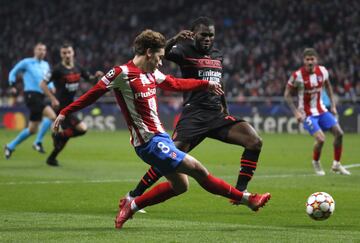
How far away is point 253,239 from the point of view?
7332mm

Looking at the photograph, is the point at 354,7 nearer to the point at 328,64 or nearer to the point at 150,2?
the point at 328,64

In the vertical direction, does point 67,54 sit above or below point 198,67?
below

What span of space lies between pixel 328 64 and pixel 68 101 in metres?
18.1

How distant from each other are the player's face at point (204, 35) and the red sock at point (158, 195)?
2367 millimetres

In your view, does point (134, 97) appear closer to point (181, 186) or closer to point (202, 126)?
point (181, 186)

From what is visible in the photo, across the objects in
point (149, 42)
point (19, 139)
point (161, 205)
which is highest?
point (149, 42)

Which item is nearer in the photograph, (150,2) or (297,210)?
(297,210)

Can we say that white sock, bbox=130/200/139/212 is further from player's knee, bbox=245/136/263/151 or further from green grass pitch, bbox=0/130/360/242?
player's knee, bbox=245/136/263/151

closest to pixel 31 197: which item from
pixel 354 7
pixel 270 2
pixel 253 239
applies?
pixel 253 239

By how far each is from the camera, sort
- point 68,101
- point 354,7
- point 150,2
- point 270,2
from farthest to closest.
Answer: point 150,2, point 270,2, point 354,7, point 68,101

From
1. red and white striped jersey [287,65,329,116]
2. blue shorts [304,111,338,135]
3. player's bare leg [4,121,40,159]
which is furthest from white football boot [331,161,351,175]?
player's bare leg [4,121,40,159]

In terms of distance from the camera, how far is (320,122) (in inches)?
587

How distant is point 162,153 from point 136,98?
0.61 m

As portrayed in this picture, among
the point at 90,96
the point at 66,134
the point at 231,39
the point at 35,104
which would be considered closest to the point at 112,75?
the point at 90,96
